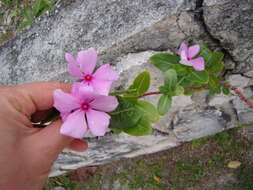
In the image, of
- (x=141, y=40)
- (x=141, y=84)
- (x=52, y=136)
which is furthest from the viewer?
(x=141, y=40)

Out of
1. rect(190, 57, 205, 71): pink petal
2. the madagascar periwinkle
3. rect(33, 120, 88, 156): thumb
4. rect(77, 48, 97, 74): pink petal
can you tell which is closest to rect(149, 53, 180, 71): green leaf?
the madagascar periwinkle

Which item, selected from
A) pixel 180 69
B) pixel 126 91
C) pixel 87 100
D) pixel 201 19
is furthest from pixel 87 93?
pixel 201 19

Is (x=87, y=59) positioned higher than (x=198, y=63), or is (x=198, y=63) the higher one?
(x=87, y=59)

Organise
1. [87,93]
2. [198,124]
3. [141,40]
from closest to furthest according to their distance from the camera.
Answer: [87,93], [141,40], [198,124]

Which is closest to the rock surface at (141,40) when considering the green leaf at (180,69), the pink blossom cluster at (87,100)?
the green leaf at (180,69)

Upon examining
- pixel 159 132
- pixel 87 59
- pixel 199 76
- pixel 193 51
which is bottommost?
pixel 159 132

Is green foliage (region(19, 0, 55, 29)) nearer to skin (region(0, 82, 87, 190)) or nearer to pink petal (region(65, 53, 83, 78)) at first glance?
skin (region(0, 82, 87, 190))

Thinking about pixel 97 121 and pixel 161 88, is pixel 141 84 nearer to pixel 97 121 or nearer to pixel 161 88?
pixel 161 88
